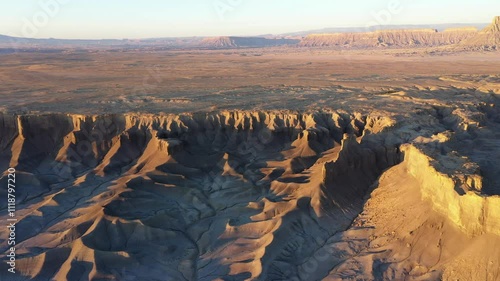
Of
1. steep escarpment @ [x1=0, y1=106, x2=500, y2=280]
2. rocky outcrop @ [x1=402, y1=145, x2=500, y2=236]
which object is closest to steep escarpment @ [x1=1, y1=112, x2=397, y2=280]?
steep escarpment @ [x1=0, y1=106, x2=500, y2=280]

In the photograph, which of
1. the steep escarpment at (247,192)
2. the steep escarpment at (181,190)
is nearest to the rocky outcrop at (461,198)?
the steep escarpment at (247,192)

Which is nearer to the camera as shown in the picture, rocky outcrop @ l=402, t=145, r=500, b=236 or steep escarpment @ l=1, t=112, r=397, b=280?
rocky outcrop @ l=402, t=145, r=500, b=236

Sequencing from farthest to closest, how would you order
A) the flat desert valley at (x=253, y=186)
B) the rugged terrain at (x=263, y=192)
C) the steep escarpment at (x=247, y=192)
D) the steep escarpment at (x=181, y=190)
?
the steep escarpment at (x=181, y=190) → the steep escarpment at (x=247, y=192) → the flat desert valley at (x=253, y=186) → the rugged terrain at (x=263, y=192)

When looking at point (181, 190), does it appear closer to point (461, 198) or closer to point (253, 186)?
point (253, 186)

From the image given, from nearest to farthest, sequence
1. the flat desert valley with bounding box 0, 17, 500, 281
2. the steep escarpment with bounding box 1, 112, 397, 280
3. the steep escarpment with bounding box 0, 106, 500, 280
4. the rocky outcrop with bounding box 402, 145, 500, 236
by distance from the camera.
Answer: the rocky outcrop with bounding box 402, 145, 500, 236 < the flat desert valley with bounding box 0, 17, 500, 281 < the steep escarpment with bounding box 0, 106, 500, 280 < the steep escarpment with bounding box 1, 112, 397, 280

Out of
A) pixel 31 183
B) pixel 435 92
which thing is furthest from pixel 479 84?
pixel 31 183

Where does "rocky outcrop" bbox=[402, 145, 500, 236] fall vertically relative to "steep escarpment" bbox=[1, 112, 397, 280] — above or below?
above

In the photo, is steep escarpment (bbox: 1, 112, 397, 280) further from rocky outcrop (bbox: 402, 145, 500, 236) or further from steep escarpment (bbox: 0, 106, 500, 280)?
rocky outcrop (bbox: 402, 145, 500, 236)

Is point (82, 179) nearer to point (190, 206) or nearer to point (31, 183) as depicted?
point (31, 183)

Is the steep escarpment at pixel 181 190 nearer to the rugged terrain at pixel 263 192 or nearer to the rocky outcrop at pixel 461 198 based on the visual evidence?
the rugged terrain at pixel 263 192
